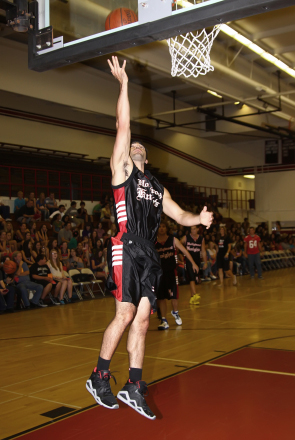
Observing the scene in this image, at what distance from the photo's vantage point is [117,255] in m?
3.78

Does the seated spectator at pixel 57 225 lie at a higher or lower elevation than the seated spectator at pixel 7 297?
higher

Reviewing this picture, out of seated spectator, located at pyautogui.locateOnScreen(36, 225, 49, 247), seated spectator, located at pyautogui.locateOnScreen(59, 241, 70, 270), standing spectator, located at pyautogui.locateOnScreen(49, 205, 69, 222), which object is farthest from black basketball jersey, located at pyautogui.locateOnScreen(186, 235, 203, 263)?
standing spectator, located at pyautogui.locateOnScreen(49, 205, 69, 222)

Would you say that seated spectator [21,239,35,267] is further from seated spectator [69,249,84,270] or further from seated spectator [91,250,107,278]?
seated spectator [91,250,107,278]

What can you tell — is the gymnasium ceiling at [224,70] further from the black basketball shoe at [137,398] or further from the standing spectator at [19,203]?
the standing spectator at [19,203]

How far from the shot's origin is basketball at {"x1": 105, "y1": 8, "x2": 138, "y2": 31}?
4659 millimetres

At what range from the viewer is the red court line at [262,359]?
17.4ft

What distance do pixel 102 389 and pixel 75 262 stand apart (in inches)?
375

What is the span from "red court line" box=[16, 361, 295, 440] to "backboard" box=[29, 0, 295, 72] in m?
3.32

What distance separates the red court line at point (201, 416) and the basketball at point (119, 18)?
3.68m

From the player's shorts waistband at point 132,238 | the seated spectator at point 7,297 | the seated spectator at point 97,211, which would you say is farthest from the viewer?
the seated spectator at point 97,211

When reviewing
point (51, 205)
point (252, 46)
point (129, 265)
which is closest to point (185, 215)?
point (129, 265)

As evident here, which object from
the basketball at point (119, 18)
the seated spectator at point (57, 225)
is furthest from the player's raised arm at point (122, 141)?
the seated spectator at point (57, 225)

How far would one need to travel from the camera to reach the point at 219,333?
7.55m

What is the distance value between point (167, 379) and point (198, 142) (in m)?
24.1
